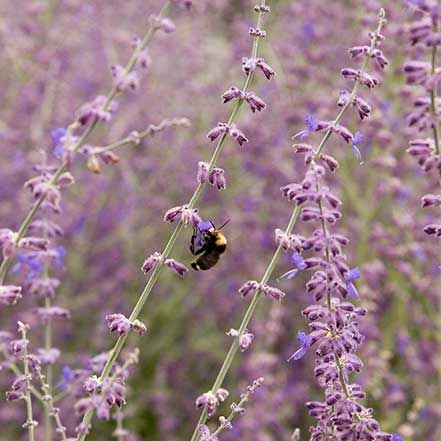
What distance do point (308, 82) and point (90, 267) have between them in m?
2.10

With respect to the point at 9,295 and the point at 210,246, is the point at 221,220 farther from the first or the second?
the point at 9,295

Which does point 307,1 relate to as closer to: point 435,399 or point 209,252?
point 435,399

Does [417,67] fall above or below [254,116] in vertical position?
below

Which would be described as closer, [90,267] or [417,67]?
[417,67]

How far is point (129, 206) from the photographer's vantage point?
6367 millimetres

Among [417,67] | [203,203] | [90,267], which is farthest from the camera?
[203,203]

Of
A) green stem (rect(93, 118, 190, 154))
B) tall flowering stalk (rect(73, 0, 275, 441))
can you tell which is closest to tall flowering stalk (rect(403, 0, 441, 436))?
tall flowering stalk (rect(73, 0, 275, 441))

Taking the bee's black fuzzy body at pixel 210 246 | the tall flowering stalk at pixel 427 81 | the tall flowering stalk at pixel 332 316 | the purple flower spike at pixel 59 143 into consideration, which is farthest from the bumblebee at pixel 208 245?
the tall flowering stalk at pixel 427 81

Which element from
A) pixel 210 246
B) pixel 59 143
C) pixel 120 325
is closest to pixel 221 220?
pixel 210 246

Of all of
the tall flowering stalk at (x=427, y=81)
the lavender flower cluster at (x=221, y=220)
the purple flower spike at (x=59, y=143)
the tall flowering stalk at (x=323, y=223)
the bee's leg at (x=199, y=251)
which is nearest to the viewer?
the tall flowering stalk at (x=427, y=81)

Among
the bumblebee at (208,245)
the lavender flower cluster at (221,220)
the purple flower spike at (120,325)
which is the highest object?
the lavender flower cluster at (221,220)

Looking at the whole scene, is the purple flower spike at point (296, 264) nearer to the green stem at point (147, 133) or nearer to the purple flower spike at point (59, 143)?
the green stem at point (147, 133)

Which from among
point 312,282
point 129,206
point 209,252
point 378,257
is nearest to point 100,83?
point 129,206

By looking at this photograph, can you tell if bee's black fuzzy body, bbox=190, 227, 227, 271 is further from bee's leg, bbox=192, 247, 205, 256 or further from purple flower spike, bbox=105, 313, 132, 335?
purple flower spike, bbox=105, 313, 132, 335
